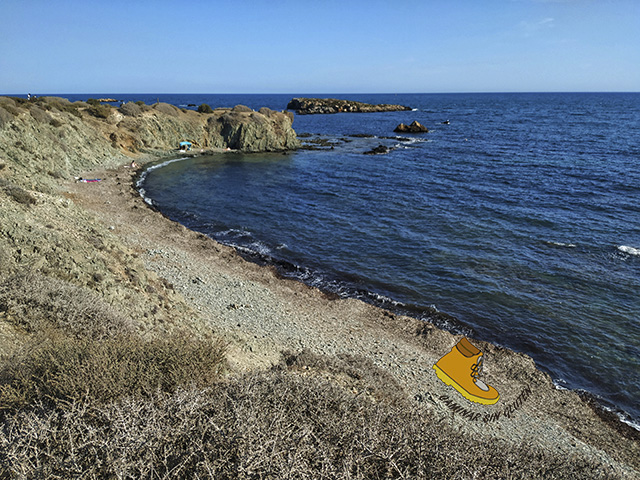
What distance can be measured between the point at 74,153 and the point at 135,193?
12.1 m

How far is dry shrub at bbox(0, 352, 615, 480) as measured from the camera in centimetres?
489

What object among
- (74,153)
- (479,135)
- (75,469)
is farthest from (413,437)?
(479,135)

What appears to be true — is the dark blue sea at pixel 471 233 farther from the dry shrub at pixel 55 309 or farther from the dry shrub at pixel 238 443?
the dry shrub at pixel 55 309

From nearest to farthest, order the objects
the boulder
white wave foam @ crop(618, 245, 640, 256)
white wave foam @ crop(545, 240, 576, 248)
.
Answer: white wave foam @ crop(618, 245, 640, 256), white wave foam @ crop(545, 240, 576, 248), the boulder

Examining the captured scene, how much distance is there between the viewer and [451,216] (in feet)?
105

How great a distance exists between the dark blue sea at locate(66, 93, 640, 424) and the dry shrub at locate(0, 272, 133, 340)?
1314 cm

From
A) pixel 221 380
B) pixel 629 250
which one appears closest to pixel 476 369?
pixel 221 380

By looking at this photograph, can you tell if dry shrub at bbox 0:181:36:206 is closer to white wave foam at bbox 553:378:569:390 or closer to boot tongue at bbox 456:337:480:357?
boot tongue at bbox 456:337:480:357

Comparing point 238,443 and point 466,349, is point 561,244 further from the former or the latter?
point 238,443

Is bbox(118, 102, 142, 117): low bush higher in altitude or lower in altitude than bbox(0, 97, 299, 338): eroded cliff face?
higher

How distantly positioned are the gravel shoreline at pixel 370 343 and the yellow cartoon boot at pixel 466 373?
339 millimetres

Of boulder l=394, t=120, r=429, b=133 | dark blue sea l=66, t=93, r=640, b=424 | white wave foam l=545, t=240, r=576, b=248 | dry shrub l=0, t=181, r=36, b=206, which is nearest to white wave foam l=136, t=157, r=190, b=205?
dark blue sea l=66, t=93, r=640, b=424

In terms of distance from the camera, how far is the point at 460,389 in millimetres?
14055

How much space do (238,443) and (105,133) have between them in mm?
56777
